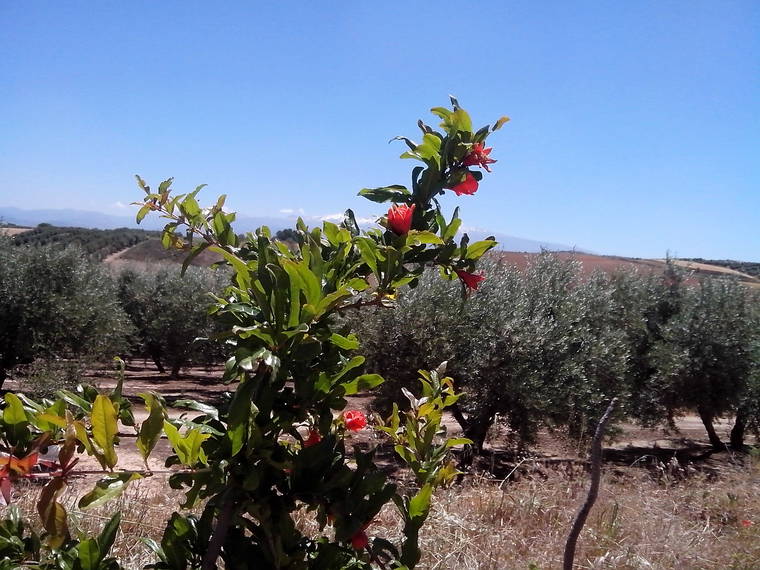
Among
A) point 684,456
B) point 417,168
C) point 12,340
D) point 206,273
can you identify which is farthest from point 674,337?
point 206,273

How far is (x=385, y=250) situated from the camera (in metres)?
1.27

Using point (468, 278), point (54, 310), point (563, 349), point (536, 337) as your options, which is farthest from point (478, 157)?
point (54, 310)

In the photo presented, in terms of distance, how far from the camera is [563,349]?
8.69 meters

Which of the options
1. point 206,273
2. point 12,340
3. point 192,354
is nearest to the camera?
point 12,340

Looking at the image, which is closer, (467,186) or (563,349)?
(467,186)

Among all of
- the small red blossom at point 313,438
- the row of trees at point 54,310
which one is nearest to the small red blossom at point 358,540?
the small red blossom at point 313,438

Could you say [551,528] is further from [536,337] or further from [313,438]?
[536,337]

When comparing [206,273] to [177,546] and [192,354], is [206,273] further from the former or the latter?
[177,546]

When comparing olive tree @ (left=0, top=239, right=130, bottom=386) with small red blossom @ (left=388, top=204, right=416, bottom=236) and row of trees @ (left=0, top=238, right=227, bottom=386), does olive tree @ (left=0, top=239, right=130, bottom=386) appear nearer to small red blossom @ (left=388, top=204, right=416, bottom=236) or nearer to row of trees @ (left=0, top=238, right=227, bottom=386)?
row of trees @ (left=0, top=238, right=227, bottom=386)

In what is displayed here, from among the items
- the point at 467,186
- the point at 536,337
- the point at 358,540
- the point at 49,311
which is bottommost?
the point at 49,311

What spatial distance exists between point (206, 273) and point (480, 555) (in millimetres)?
19612

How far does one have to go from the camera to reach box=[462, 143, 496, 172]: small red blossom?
4.87ft

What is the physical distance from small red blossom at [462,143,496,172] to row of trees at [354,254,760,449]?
7201 millimetres

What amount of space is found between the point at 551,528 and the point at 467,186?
279 centimetres
